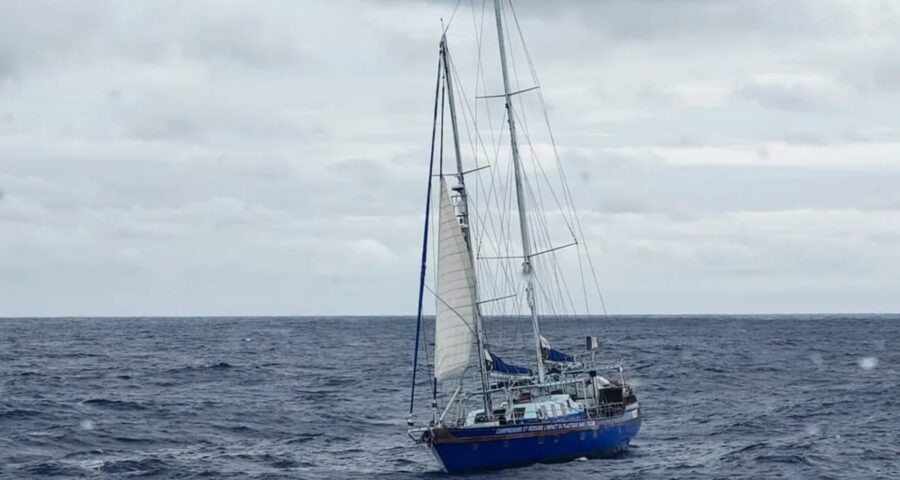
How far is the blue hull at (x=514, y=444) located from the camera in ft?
169

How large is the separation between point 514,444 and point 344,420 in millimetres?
23039

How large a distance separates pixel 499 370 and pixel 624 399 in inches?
292

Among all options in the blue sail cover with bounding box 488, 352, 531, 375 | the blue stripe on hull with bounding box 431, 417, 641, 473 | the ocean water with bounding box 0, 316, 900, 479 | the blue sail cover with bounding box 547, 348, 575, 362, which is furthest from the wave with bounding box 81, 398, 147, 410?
the blue stripe on hull with bounding box 431, 417, 641, 473

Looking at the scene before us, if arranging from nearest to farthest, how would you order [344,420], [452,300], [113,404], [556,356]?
[452,300] → [556,356] → [344,420] → [113,404]

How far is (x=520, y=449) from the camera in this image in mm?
52438

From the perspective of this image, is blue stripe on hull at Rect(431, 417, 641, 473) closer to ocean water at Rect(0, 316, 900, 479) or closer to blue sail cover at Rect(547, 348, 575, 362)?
ocean water at Rect(0, 316, 900, 479)

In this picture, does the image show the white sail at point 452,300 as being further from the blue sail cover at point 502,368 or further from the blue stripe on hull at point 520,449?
the blue stripe on hull at point 520,449

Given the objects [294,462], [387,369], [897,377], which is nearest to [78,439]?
[294,462]

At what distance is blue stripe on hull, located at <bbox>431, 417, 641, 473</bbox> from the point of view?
2031 inches

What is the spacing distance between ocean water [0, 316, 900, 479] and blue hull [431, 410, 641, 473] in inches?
27.8

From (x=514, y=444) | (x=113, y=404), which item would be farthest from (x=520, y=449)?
(x=113, y=404)

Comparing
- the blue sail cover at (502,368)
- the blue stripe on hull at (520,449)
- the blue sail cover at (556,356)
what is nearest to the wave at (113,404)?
the blue sail cover at (502,368)

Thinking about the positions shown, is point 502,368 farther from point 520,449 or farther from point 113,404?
point 113,404

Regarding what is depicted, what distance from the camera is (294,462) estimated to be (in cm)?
5675
